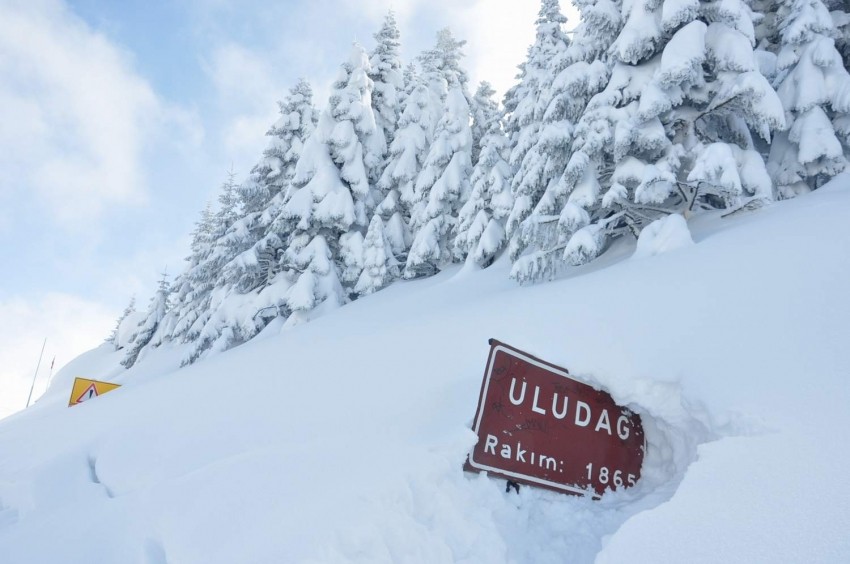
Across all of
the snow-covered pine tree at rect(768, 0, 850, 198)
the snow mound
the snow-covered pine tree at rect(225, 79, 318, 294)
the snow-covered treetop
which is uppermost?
the snow-covered treetop

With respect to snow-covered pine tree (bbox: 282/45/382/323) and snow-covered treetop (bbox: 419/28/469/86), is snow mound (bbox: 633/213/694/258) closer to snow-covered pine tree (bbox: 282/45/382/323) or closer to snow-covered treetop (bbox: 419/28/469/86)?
snow-covered pine tree (bbox: 282/45/382/323)

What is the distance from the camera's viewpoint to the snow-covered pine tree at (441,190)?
1897 centimetres

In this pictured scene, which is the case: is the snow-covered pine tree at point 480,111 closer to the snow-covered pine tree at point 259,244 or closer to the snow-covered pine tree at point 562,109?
the snow-covered pine tree at point 259,244

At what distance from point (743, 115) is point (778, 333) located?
7819mm

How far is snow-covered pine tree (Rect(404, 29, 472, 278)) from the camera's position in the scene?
62.2 ft

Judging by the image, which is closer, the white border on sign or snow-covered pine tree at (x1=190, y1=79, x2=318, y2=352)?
the white border on sign

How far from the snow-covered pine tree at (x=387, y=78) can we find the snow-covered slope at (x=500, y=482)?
689 inches

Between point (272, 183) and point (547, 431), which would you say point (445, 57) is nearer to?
point (272, 183)

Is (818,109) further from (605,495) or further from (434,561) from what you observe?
(434,561)

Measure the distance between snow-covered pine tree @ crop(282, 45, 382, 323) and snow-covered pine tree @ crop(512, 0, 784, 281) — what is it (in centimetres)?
940

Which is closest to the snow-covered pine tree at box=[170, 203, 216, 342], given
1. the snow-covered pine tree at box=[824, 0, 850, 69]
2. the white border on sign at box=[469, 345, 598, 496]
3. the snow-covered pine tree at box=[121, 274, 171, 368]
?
the snow-covered pine tree at box=[121, 274, 171, 368]

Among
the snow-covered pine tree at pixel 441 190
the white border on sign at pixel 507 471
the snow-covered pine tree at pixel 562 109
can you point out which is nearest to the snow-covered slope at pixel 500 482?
the white border on sign at pixel 507 471

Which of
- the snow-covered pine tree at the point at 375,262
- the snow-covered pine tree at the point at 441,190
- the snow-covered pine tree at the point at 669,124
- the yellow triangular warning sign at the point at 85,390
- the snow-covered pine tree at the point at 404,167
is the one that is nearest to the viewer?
the snow-covered pine tree at the point at 669,124

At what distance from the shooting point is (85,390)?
1230cm
